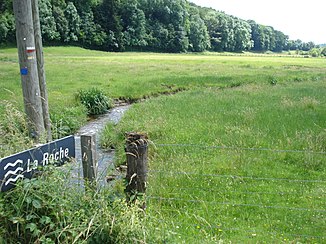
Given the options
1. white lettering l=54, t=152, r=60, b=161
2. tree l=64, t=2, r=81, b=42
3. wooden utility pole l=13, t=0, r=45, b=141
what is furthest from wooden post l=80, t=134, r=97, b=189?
tree l=64, t=2, r=81, b=42

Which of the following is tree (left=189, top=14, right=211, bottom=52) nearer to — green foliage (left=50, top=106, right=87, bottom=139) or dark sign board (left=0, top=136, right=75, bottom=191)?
green foliage (left=50, top=106, right=87, bottom=139)

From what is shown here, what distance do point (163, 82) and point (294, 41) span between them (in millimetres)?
184446

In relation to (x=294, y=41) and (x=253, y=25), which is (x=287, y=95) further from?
(x=294, y=41)

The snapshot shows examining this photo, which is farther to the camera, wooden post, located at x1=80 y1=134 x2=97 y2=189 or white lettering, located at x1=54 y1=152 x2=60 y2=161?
wooden post, located at x1=80 y1=134 x2=97 y2=189

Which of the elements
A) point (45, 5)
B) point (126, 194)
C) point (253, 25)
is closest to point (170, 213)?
point (126, 194)

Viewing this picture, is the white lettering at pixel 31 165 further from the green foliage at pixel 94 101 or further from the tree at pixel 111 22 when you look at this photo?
the tree at pixel 111 22

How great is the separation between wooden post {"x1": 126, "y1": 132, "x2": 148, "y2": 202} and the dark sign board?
29.3 inches

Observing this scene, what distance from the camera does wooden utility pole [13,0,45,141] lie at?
5.57 meters

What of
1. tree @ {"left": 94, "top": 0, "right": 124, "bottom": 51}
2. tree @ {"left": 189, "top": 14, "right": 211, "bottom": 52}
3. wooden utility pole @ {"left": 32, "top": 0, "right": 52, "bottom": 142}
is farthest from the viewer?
tree @ {"left": 189, "top": 14, "right": 211, "bottom": 52}

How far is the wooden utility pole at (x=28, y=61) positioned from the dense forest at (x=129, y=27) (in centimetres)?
6108

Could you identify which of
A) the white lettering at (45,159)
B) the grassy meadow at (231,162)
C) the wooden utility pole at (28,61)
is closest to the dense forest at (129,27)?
the grassy meadow at (231,162)

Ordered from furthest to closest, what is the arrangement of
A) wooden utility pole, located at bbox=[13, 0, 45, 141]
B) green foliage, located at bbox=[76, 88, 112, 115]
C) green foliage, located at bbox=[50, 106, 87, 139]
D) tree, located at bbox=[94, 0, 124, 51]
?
tree, located at bbox=[94, 0, 124, 51] < green foliage, located at bbox=[76, 88, 112, 115] < green foliage, located at bbox=[50, 106, 87, 139] < wooden utility pole, located at bbox=[13, 0, 45, 141]

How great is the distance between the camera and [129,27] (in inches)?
3489

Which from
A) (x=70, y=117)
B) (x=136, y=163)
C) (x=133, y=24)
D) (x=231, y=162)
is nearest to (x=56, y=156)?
(x=136, y=163)
